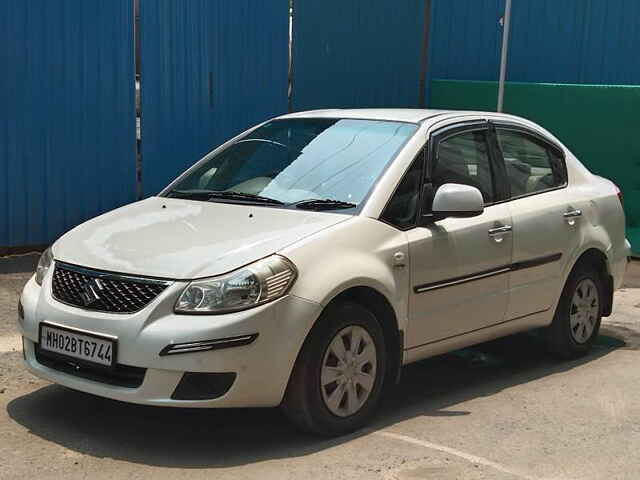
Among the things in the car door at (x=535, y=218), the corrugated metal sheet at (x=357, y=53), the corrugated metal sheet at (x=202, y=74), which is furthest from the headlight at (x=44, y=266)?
the corrugated metal sheet at (x=357, y=53)

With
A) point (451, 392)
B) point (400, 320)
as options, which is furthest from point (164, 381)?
point (451, 392)

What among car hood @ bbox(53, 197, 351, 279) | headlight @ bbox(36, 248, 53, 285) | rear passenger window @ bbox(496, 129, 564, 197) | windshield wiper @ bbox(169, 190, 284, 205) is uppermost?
rear passenger window @ bbox(496, 129, 564, 197)

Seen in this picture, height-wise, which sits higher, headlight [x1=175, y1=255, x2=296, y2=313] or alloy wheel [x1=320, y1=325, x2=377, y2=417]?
headlight [x1=175, y1=255, x2=296, y2=313]

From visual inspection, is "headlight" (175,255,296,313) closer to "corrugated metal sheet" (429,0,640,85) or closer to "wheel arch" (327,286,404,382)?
"wheel arch" (327,286,404,382)

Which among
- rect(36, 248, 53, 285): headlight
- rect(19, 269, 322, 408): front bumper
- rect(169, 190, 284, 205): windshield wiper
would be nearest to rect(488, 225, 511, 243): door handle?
rect(169, 190, 284, 205): windshield wiper

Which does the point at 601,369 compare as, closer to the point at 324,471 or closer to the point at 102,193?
the point at 324,471

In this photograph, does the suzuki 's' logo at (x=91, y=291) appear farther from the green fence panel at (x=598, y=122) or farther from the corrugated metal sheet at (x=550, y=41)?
the corrugated metal sheet at (x=550, y=41)

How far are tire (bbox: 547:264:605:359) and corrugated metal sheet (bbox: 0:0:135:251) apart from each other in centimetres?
459

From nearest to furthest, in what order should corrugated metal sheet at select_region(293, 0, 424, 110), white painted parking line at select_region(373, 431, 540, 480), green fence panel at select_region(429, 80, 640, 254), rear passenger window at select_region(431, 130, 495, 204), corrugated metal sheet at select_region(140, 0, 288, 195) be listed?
white painted parking line at select_region(373, 431, 540, 480), rear passenger window at select_region(431, 130, 495, 204), corrugated metal sheet at select_region(140, 0, 288, 195), green fence panel at select_region(429, 80, 640, 254), corrugated metal sheet at select_region(293, 0, 424, 110)

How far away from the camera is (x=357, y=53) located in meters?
11.2

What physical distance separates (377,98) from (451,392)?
663 centimetres

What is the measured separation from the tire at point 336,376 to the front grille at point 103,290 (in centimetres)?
79

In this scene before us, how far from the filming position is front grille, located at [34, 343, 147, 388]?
415 cm

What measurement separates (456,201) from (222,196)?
136 centimetres
